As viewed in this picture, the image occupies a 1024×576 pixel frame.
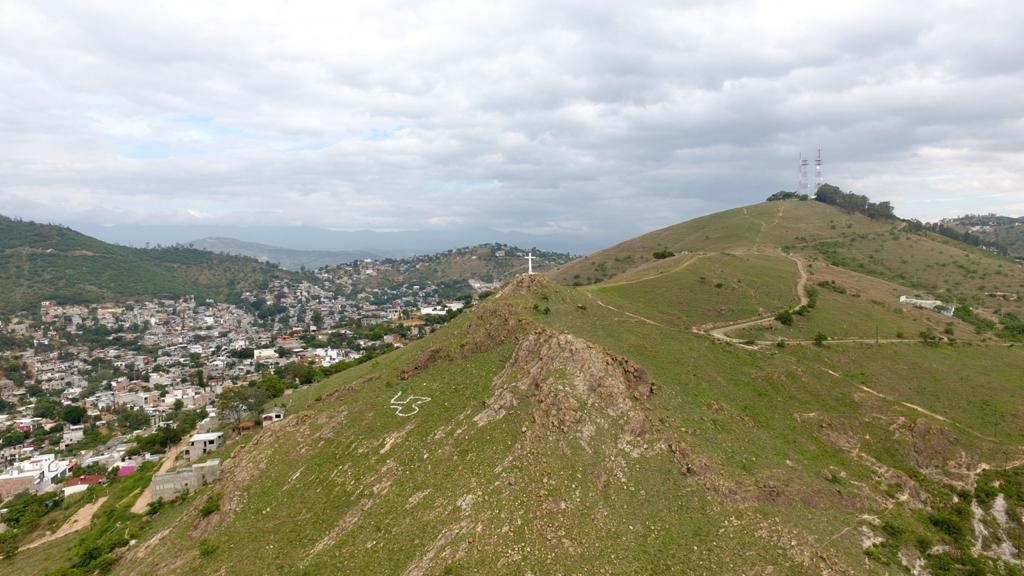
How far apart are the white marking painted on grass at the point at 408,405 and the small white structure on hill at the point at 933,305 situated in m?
67.8

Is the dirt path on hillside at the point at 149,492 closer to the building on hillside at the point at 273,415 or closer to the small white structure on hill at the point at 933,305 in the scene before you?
the building on hillside at the point at 273,415

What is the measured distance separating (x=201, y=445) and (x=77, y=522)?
10977 mm

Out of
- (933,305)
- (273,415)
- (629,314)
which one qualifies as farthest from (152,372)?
(933,305)

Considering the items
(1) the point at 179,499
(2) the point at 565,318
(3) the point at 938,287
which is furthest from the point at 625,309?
(3) the point at 938,287

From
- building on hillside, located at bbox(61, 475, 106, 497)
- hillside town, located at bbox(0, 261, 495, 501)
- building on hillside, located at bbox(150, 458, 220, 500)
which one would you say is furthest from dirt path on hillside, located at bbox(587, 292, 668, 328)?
building on hillside, located at bbox(61, 475, 106, 497)

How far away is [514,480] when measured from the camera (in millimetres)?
25922

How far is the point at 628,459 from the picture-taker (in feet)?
93.1

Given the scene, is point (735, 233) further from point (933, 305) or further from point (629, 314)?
point (629, 314)

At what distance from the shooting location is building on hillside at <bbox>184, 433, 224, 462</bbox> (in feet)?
168

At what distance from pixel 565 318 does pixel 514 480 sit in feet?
65.9

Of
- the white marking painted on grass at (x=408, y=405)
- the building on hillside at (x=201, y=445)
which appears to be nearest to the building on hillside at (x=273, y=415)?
the building on hillside at (x=201, y=445)

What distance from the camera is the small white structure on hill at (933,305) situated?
68438 mm

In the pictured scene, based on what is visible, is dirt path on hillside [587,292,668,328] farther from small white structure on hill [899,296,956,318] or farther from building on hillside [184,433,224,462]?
small white structure on hill [899,296,956,318]

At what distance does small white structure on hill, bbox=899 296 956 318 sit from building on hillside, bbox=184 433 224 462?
84.6 meters
